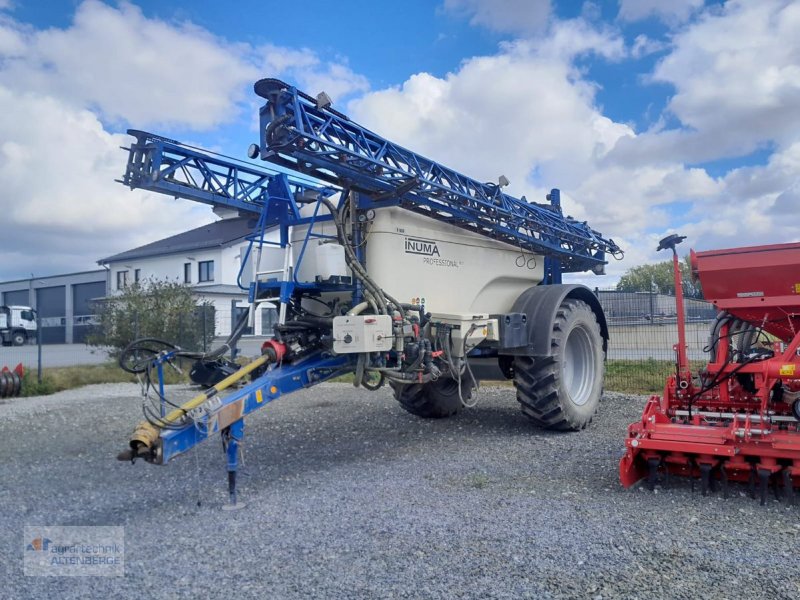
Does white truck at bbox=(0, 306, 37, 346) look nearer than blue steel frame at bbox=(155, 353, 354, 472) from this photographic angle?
No

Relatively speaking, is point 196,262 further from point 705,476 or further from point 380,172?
point 705,476

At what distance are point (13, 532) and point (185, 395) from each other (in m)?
7.41

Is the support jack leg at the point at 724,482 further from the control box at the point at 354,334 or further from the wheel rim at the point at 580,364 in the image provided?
the wheel rim at the point at 580,364

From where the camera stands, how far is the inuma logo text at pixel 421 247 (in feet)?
21.0

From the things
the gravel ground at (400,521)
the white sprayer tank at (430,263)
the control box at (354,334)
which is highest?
the white sprayer tank at (430,263)

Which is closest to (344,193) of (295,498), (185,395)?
(295,498)

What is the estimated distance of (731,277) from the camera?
18.7 feet

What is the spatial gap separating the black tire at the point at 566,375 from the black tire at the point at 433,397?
101 centimetres

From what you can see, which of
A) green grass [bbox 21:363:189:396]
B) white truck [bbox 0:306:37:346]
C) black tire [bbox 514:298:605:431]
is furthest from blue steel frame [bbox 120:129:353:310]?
white truck [bbox 0:306:37:346]

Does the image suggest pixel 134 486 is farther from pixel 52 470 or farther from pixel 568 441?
pixel 568 441

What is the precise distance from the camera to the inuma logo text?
6406 mm

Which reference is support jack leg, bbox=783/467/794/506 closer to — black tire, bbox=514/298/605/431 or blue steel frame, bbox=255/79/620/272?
black tire, bbox=514/298/605/431

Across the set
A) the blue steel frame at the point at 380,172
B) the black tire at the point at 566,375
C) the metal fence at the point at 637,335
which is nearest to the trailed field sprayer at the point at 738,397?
the black tire at the point at 566,375

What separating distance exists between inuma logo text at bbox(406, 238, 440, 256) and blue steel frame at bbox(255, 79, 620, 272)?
292mm
